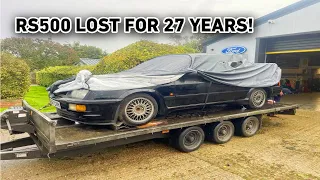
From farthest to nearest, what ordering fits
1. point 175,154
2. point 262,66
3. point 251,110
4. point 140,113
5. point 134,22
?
point 134,22, point 262,66, point 251,110, point 175,154, point 140,113

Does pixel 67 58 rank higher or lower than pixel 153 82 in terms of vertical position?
higher

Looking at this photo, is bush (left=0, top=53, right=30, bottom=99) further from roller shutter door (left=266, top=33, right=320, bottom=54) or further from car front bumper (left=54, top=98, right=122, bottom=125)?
roller shutter door (left=266, top=33, right=320, bottom=54)

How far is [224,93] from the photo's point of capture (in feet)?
18.4

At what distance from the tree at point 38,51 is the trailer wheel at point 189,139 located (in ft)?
79.8

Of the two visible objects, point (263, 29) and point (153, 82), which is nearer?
point (153, 82)

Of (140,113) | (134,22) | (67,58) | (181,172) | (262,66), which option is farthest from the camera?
(67,58)

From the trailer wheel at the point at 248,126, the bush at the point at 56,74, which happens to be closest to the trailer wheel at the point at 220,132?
the trailer wheel at the point at 248,126

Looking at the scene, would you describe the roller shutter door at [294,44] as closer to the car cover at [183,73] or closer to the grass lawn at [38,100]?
the car cover at [183,73]

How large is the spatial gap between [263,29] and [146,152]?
8.71m

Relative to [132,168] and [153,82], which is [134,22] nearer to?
[153,82]

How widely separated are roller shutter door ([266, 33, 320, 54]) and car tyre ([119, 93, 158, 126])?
8.61 meters

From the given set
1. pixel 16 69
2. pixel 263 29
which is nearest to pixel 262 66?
pixel 263 29

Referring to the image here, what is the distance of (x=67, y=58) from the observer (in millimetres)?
27969

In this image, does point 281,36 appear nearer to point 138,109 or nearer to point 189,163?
point 189,163
